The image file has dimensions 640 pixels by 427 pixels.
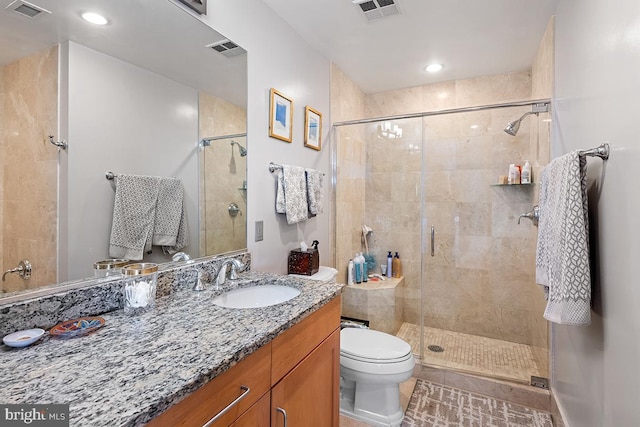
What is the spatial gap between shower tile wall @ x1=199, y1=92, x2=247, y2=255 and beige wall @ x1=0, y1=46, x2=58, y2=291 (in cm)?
59

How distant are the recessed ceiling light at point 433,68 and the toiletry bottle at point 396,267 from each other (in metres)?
1.73

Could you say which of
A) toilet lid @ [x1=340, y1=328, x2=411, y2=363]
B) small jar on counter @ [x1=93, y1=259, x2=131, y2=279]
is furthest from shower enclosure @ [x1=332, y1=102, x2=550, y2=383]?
small jar on counter @ [x1=93, y1=259, x2=131, y2=279]

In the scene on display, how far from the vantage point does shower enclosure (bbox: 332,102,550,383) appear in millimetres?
2621

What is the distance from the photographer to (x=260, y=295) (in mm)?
1481

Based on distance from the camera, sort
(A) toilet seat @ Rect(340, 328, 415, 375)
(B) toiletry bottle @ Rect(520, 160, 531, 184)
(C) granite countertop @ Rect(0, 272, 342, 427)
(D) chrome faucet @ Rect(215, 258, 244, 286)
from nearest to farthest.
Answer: (C) granite countertop @ Rect(0, 272, 342, 427) < (D) chrome faucet @ Rect(215, 258, 244, 286) < (A) toilet seat @ Rect(340, 328, 415, 375) < (B) toiletry bottle @ Rect(520, 160, 531, 184)

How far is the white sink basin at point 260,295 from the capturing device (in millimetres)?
1389

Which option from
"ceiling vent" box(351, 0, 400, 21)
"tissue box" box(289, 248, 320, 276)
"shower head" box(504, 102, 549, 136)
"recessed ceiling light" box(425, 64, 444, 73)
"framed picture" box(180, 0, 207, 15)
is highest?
"recessed ceiling light" box(425, 64, 444, 73)

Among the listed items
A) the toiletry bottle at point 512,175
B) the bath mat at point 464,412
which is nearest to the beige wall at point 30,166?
the bath mat at point 464,412

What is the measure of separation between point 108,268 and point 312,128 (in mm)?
1706

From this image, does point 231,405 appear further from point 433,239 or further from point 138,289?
point 433,239

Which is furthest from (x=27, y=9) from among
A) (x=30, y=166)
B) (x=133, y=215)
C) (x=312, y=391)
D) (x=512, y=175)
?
(x=512, y=175)

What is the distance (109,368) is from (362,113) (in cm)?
318

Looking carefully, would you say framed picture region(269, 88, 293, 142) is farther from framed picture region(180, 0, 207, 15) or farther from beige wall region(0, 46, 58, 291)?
beige wall region(0, 46, 58, 291)

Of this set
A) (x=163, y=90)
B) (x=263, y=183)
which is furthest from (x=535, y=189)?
(x=163, y=90)
